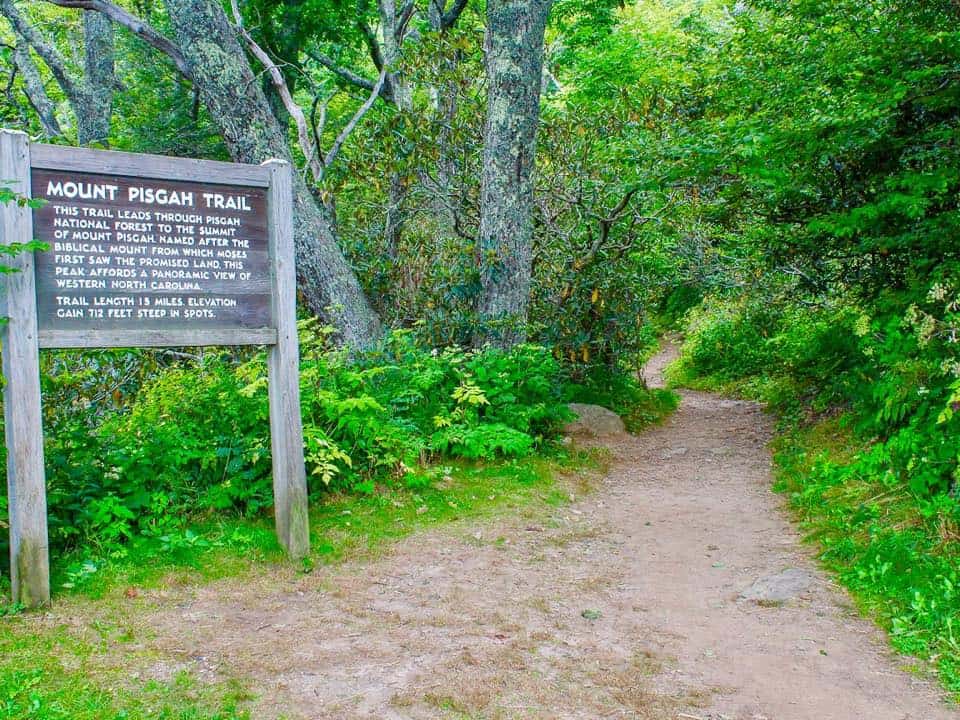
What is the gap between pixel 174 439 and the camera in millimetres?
5934

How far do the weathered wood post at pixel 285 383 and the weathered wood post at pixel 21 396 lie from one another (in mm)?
1459

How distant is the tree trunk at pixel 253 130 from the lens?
9.02 metres

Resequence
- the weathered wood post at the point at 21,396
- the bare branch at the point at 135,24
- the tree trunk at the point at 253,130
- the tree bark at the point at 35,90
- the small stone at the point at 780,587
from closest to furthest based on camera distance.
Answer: the weathered wood post at the point at 21,396, the small stone at the point at 780,587, the tree trunk at the point at 253,130, the bare branch at the point at 135,24, the tree bark at the point at 35,90

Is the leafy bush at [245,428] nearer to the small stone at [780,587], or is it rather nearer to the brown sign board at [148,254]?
the brown sign board at [148,254]

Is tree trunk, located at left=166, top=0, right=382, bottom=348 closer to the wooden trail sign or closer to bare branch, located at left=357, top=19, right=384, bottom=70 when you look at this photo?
A: the wooden trail sign

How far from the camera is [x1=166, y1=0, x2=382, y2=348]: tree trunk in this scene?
29.6 feet

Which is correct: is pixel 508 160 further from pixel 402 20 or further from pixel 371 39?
pixel 371 39

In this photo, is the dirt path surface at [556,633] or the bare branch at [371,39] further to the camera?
the bare branch at [371,39]

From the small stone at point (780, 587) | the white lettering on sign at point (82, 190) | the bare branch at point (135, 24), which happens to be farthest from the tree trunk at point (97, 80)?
the small stone at point (780, 587)

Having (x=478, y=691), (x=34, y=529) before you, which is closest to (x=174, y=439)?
(x=34, y=529)

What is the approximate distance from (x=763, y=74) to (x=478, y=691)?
7854 millimetres

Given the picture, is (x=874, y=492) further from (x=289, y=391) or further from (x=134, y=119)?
(x=134, y=119)

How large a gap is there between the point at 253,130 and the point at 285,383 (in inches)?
190

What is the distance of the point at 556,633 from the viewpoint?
4.54 metres
